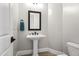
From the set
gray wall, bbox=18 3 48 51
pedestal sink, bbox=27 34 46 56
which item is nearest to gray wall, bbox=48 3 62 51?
gray wall, bbox=18 3 48 51

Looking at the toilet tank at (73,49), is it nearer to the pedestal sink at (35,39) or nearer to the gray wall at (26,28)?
the gray wall at (26,28)

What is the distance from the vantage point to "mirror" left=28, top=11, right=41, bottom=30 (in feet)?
5.49

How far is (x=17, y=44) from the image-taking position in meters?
1.69

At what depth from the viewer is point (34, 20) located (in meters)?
1.70

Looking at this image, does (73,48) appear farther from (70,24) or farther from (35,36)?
(35,36)

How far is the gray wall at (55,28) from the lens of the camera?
66.6 inches

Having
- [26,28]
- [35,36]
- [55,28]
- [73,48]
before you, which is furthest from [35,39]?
[73,48]

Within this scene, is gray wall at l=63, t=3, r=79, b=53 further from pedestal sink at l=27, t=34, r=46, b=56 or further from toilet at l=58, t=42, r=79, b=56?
pedestal sink at l=27, t=34, r=46, b=56

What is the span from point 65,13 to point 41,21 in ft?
1.70

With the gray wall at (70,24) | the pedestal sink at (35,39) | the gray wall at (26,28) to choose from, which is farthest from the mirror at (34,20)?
the gray wall at (70,24)

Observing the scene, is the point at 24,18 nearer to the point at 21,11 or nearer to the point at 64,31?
the point at 21,11

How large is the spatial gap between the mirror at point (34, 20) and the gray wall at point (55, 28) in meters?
0.22

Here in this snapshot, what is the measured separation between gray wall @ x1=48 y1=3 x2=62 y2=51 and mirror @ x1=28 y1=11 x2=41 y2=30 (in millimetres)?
224

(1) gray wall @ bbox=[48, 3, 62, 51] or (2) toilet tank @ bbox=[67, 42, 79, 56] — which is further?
(1) gray wall @ bbox=[48, 3, 62, 51]
